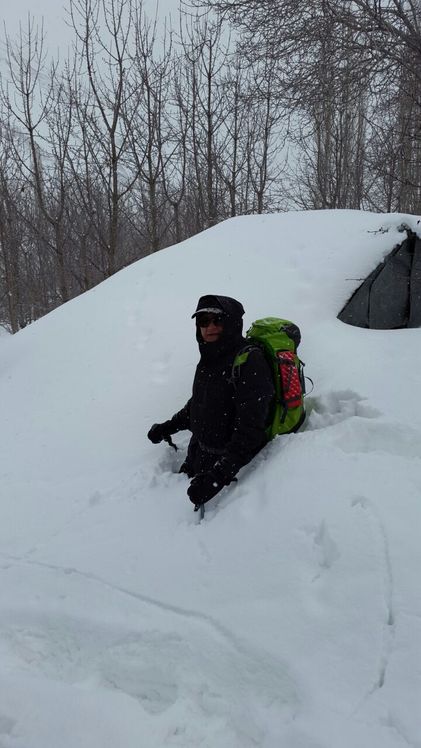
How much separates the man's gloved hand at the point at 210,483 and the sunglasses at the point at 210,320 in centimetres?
93

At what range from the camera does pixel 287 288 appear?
16.6ft

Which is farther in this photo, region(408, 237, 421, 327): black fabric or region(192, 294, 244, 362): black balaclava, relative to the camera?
region(408, 237, 421, 327): black fabric

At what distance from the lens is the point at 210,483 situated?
2.74 m

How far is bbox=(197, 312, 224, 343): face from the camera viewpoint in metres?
2.92

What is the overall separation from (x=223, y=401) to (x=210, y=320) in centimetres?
57

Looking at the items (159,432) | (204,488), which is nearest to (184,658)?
(204,488)

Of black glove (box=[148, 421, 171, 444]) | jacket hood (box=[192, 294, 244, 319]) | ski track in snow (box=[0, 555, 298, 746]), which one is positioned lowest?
ski track in snow (box=[0, 555, 298, 746])

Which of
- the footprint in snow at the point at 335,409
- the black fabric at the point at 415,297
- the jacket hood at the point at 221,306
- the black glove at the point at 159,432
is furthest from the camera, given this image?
the black fabric at the point at 415,297

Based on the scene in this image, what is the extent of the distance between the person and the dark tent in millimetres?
2146

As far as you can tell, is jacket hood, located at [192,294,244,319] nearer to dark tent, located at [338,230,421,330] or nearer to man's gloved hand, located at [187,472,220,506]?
man's gloved hand, located at [187,472,220,506]

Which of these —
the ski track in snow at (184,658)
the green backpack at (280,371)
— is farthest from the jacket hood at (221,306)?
the ski track in snow at (184,658)

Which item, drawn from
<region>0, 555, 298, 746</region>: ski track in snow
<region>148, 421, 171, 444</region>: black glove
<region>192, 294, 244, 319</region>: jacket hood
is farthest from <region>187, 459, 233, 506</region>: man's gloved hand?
<region>192, 294, 244, 319</region>: jacket hood

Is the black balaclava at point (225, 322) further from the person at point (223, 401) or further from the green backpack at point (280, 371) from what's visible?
the green backpack at point (280, 371)

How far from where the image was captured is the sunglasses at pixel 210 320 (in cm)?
291
